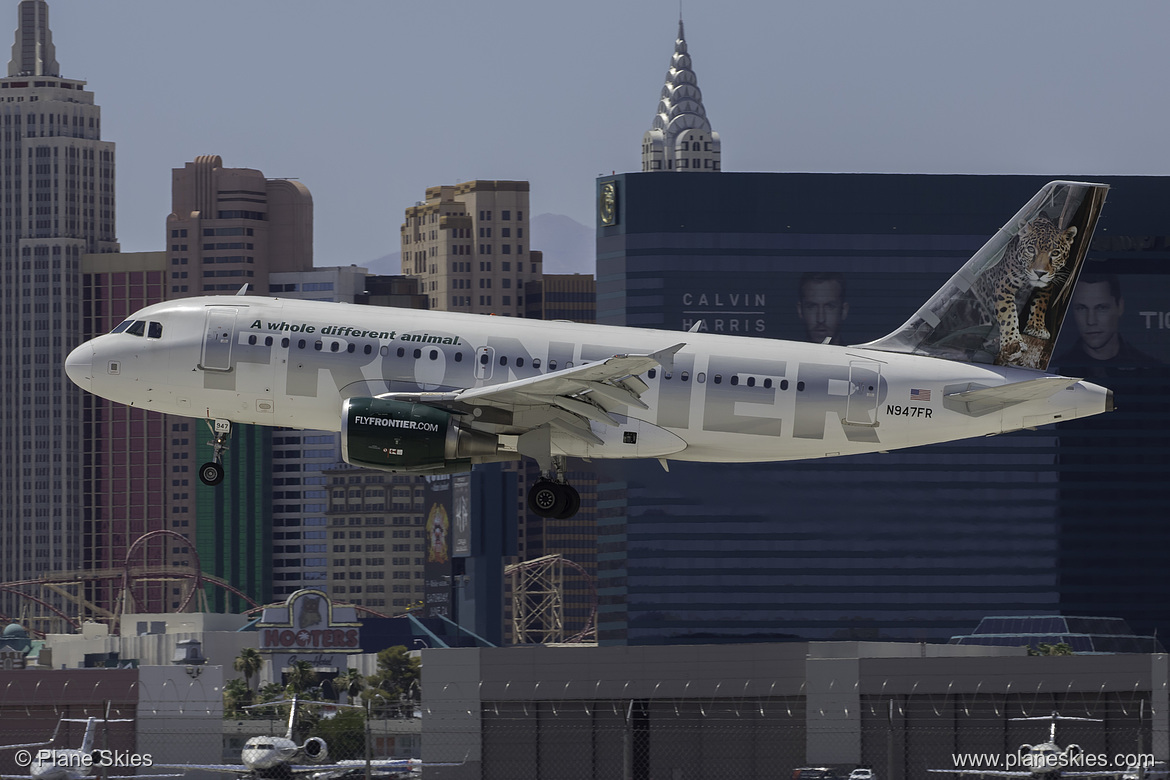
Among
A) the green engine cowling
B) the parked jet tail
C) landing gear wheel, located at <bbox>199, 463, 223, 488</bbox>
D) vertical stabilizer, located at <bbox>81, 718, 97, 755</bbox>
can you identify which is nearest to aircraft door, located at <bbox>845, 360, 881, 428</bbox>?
the parked jet tail

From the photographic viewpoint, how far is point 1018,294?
54562mm

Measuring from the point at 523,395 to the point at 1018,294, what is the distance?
1552 cm

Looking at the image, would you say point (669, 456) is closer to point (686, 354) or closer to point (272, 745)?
point (686, 354)

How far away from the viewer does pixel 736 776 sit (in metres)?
80.8

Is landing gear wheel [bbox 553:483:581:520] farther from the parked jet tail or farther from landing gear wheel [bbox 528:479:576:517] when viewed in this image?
the parked jet tail

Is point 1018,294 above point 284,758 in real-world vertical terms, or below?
above

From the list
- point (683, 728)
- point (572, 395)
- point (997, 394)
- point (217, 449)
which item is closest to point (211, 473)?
point (217, 449)

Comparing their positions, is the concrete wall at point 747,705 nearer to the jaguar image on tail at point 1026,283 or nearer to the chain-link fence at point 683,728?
the chain-link fence at point 683,728

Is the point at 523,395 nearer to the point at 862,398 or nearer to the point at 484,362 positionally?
the point at 484,362

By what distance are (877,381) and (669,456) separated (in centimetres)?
615

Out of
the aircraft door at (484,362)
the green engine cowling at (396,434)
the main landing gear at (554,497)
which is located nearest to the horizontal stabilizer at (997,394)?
the main landing gear at (554,497)

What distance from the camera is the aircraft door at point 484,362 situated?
167 feet

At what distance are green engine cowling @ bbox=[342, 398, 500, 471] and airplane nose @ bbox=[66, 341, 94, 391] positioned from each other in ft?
27.1

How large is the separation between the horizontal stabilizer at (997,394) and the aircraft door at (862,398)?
2.07m
